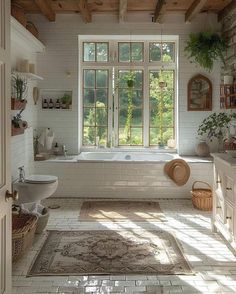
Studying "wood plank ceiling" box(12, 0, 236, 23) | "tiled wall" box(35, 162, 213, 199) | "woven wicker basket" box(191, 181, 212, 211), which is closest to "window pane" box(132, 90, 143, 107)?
"wood plank ceiling" box(12, 0, 236, 23)

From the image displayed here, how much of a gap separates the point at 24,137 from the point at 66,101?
1.12 metres

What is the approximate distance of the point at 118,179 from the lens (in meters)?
5.80

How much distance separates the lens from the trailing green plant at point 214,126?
6031 mm

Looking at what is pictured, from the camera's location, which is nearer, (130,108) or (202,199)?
(202,199)

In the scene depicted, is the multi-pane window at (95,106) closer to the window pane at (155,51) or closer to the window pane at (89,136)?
the window pane at (89,136)

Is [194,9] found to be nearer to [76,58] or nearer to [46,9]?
[76,58]

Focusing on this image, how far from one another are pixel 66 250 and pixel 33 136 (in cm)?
289

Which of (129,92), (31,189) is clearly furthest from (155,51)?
(31,189)

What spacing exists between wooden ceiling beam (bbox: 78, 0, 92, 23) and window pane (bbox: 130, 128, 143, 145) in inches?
77.5

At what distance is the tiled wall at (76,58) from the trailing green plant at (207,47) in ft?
0.87

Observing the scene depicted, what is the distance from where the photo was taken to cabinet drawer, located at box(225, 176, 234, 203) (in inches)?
137

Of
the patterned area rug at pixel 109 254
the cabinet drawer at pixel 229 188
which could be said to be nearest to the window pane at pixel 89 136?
the patterned area rug at pixel 109 254

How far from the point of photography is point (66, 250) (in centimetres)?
369

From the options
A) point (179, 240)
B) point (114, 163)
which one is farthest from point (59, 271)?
point (114, 163)
